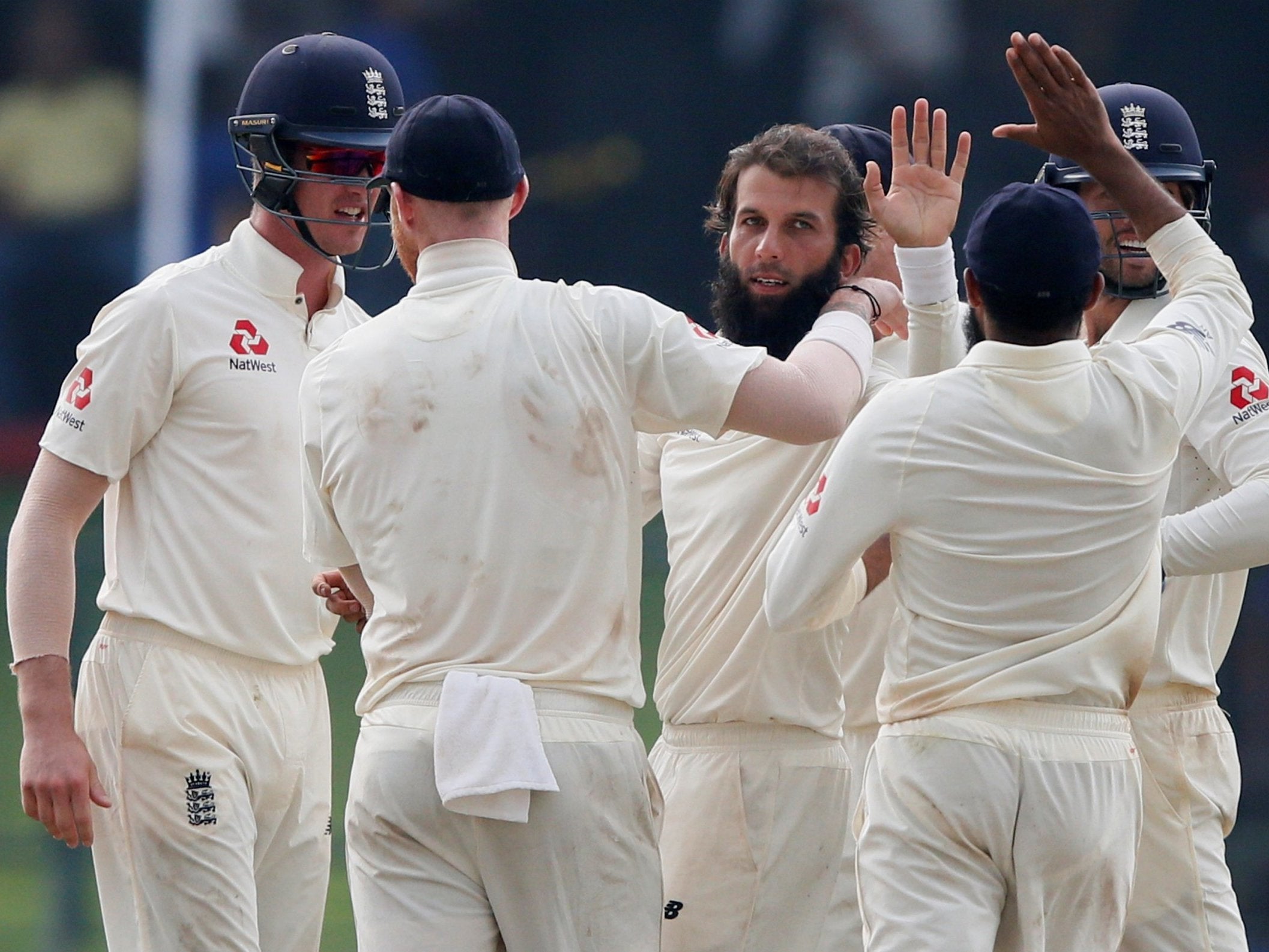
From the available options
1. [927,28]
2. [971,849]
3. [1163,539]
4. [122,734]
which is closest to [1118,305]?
[1163,539]

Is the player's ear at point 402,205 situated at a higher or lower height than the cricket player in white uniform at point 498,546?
higher

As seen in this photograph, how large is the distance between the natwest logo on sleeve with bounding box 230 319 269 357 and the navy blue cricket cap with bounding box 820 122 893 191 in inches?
41.5

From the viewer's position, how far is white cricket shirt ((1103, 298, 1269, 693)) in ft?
9.11

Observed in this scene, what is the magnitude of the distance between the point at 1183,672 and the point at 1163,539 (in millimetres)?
292

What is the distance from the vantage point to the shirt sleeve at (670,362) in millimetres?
2443

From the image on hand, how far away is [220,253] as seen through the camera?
10.2 ft

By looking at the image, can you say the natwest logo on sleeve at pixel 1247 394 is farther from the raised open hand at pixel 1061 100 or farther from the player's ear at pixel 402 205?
the player's ear at pixel 402 205

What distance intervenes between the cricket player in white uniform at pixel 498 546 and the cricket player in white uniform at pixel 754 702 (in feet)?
1.07

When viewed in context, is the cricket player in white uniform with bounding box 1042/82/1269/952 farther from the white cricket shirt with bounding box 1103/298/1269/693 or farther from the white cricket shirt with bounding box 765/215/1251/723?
the white cricket shirt with bounding box 765/215/1251/723

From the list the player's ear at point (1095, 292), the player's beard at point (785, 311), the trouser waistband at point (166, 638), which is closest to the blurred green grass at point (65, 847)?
the player's beard at point (785, 311)

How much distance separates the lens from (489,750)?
2293mm

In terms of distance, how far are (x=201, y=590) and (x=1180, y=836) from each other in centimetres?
160

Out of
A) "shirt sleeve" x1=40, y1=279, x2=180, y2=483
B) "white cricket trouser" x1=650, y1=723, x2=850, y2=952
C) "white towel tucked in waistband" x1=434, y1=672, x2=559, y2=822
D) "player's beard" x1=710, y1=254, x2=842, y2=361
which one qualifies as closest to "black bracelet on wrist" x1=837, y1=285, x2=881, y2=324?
"player's beard" x1=710, y1=254, x2=842, y2=361

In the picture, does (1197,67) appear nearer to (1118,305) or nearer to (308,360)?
(1118,305)
